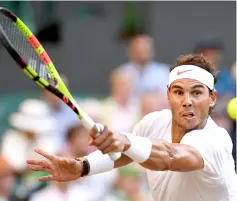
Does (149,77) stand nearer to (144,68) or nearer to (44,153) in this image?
(144,68)

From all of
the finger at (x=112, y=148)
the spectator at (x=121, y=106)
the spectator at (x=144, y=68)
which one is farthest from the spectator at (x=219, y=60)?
the finger at (x=112, y=148)

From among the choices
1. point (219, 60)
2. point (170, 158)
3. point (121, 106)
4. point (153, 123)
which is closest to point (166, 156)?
point (170, 158)

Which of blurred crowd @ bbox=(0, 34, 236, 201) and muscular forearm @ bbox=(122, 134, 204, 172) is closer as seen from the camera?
muscular forearm @ bbox=(122, 134, 204, 172)

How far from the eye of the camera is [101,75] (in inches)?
426

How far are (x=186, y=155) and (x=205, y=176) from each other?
394mm

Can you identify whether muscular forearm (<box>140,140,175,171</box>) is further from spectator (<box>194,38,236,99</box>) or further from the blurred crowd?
spectator (<box>194,38,236,99</box>)

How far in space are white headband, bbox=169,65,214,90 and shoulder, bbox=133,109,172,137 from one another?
0.34 meters

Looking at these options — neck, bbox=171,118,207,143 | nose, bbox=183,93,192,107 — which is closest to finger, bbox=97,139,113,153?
nose, bbox=183,93,192,107

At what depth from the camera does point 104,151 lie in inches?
198

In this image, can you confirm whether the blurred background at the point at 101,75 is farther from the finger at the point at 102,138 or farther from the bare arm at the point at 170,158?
the finger at the point at 102,138

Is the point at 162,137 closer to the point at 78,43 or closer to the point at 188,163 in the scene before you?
the point at 188,163

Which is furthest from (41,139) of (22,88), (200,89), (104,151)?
(104,151)

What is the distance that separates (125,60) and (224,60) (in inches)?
44.6

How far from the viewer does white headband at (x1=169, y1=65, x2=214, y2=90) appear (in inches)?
237
